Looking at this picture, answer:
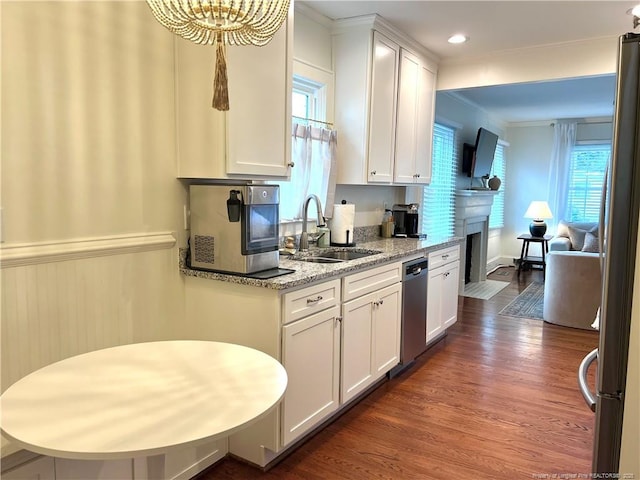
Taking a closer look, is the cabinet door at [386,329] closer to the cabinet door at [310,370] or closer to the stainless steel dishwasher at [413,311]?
the stainless steel dishwasher at [413,311]

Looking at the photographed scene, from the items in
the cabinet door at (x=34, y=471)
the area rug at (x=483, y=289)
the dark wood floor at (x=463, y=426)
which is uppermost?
the cabinet door at (x=34, y=471)

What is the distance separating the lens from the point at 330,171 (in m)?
3.51

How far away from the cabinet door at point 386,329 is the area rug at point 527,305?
8.13ft

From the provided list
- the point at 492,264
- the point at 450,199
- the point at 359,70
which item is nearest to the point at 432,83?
the point at 359,70

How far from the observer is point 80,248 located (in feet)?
6.18

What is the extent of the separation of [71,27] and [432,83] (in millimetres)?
3293

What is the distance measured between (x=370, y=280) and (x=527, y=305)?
3.54m

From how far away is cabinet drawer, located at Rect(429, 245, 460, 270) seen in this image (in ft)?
12.5

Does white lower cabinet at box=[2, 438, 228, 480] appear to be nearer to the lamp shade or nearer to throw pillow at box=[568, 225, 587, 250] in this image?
throw pillow at box=[568, 225, 587, 250]

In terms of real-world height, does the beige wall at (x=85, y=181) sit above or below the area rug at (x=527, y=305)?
above

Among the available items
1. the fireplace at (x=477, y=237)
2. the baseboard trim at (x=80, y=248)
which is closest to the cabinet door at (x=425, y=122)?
the fireplace at (x=477, y=237)

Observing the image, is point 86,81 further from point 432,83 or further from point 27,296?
point 432,83

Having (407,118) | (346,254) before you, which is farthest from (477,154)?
(346,254)

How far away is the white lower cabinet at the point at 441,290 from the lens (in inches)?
152
